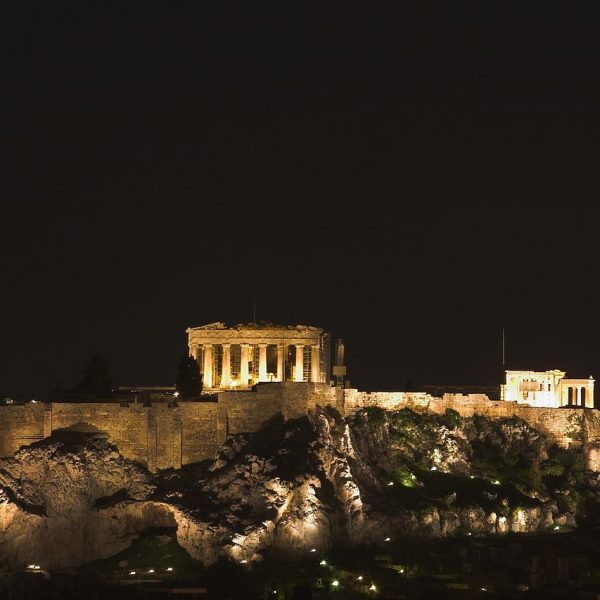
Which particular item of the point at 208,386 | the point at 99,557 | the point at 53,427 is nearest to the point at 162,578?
the point at 99,557

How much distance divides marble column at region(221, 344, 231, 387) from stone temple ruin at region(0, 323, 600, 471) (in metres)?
0.06

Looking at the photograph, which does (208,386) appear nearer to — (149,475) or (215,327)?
(215,327)

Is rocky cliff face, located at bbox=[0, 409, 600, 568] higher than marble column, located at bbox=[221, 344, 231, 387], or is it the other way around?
marble column, located at bbox=[221, 344, 231, 387]

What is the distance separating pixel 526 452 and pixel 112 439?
1089 inches

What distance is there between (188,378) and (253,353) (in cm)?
703

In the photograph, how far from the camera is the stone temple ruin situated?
126 metres

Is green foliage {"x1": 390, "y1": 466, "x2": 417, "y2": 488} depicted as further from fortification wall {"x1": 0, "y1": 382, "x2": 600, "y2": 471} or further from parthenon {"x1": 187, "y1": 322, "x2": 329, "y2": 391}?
parthenon {"x1": 187, "y1": 322, "x2": 329, "y2": 391}

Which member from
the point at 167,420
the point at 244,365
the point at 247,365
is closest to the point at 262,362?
the point at 247,365

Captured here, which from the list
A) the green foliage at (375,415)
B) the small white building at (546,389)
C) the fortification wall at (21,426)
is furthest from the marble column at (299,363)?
the fortification wall at (21,426)

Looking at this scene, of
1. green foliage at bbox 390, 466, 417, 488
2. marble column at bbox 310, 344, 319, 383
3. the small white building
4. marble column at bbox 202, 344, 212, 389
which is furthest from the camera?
the small white building

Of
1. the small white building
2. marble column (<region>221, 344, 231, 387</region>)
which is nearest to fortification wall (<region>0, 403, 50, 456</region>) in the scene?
marble column (<region>221, 344, 231, 387</region>)

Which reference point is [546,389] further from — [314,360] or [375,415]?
[375,415]

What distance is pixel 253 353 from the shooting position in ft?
463

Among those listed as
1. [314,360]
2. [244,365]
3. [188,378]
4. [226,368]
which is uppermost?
[314,360]
